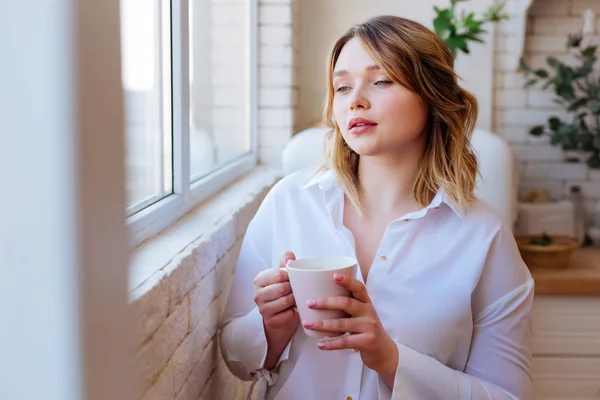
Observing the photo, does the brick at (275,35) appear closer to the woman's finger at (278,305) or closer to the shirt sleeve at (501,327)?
the shirt sleeve at (501,327)

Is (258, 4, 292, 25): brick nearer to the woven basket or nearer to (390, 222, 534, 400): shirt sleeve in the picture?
the woven basket

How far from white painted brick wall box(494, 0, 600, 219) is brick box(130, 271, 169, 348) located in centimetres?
227

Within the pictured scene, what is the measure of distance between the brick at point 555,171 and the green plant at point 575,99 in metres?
0.16

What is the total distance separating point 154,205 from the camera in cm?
146

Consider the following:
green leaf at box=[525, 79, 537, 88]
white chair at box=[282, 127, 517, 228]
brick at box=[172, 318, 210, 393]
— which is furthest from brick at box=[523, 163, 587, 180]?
brick at box=[172, 318, 210, 393]

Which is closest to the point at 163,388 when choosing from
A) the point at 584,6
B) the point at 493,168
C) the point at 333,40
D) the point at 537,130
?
the point at 493,168

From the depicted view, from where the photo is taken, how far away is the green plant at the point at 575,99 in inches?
109

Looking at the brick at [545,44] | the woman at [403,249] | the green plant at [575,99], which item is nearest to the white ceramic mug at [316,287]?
the woman at [403,249]

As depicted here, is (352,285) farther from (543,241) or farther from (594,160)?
(594,160)

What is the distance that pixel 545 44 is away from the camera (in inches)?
120

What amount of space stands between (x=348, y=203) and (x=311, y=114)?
170cm

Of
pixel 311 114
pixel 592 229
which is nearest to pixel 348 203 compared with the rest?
pixel 311 114

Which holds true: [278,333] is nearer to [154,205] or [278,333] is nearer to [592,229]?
[154,205]

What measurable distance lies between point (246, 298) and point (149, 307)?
45cm
